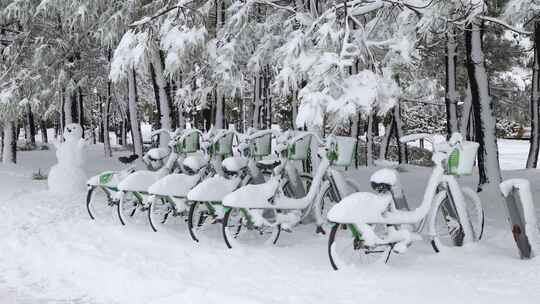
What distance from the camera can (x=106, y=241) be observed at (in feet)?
22.5

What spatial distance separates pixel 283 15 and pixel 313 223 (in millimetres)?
4937

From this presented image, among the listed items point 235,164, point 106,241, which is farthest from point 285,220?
point 106,241

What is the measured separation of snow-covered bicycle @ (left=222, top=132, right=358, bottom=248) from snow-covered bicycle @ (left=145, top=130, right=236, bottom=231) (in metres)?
0.80

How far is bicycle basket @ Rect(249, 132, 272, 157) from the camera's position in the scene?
295 inches

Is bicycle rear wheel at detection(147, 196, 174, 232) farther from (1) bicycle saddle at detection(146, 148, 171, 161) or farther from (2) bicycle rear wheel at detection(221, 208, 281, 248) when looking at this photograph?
(2) bicycle rear wheel at detection(221, 208, 281, 248)

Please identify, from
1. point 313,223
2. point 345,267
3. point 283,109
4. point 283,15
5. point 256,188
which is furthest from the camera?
point 283,109

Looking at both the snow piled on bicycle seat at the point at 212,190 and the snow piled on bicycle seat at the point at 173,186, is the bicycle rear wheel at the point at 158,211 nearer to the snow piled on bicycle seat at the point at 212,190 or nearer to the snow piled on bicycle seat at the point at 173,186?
the snow piled on bicycle seat at the point at 173,186

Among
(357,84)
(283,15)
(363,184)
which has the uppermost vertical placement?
Answer: (283,15)

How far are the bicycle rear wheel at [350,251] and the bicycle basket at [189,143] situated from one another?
2637 millimetres

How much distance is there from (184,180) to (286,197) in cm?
145

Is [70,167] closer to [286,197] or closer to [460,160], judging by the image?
[286,197]

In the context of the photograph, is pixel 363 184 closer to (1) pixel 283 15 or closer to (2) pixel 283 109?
(1) pixel 283 15

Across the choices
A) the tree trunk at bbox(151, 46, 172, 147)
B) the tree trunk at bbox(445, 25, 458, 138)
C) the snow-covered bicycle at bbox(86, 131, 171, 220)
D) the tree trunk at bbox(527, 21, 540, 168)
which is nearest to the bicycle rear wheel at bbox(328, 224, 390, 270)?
the snow-covered bicycle at bbox(86, 131, 171, 220)

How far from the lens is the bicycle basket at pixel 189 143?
8125mm
